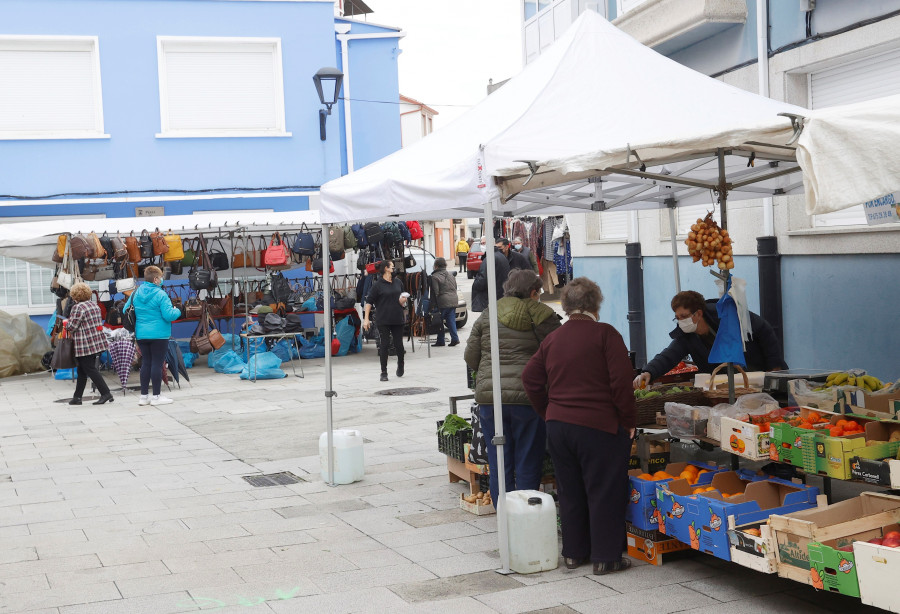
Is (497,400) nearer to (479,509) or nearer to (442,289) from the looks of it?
(479,509)

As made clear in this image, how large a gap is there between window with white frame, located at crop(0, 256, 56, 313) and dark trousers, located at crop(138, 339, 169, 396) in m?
7.20

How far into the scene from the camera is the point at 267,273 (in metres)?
17.9

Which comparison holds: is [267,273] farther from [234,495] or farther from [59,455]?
[234,495]

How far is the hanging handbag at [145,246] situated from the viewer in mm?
15680

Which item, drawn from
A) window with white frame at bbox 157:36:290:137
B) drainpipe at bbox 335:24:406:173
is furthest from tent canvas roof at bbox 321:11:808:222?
drainpipe at bbox 335:24:406:173

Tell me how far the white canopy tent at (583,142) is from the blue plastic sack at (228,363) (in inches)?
366

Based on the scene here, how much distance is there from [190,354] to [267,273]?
206 cm

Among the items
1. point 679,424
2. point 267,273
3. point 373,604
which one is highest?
point 267,273

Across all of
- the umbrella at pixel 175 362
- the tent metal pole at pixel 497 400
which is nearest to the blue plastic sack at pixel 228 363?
the umbrella at pixel 175 362

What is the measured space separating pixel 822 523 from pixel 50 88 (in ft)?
59.3

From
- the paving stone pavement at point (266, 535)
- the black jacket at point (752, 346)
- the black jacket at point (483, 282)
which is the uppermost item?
the black jacket at point (483, 282)

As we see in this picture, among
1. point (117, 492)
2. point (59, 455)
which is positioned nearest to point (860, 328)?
point (117, 492)

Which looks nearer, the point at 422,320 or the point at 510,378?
the point at 510,378

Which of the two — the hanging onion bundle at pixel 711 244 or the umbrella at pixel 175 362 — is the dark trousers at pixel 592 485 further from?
the umbrella at pixel 175 362
